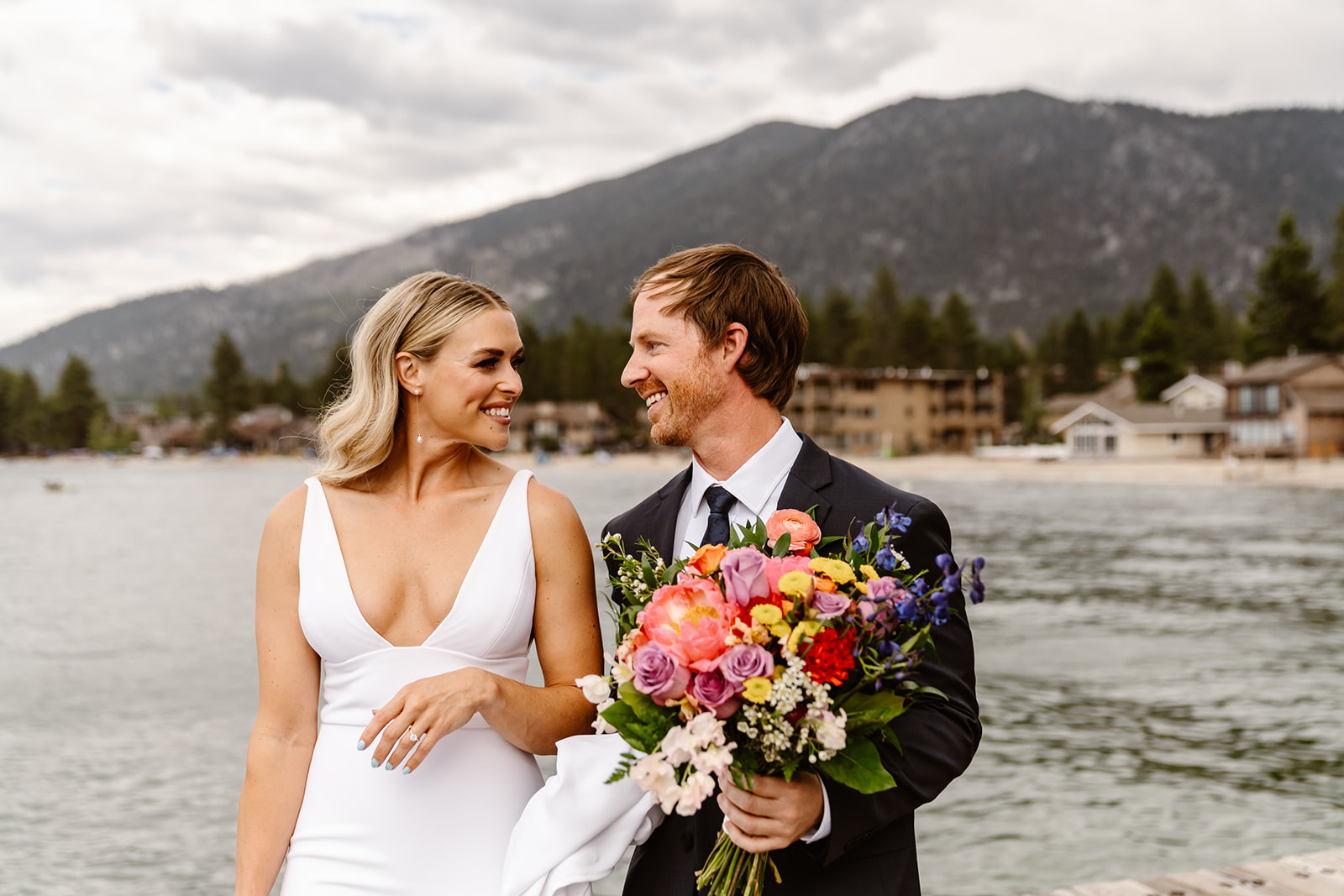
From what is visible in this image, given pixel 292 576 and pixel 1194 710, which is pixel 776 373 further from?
pixel 1194 710

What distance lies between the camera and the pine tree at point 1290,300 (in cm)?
8000

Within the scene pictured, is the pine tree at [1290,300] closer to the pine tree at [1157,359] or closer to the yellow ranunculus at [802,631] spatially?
the pine tree at [1157,359]

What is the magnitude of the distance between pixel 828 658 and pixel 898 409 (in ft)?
342

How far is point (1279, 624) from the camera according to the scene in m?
21.0

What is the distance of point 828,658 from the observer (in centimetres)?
205

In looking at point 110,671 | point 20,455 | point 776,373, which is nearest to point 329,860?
point 776,373

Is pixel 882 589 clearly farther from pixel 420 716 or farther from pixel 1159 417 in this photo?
pixel 1159 417

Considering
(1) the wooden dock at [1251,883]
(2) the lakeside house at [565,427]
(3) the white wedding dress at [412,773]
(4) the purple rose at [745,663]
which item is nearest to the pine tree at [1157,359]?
(2) the lakeside house at [565,427]

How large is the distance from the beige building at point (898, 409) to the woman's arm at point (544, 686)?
90990 mm

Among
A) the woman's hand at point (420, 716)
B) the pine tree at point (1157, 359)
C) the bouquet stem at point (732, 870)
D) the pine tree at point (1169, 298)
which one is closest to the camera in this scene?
the bouquet stem at point (732, 870)

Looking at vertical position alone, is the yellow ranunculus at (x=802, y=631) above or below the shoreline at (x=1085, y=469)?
above

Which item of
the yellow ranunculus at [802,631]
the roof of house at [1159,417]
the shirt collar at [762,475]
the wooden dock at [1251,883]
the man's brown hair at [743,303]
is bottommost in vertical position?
the wooden dock at [1251,883]

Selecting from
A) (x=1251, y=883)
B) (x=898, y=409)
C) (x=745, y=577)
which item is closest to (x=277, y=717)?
(x=745, y=577)

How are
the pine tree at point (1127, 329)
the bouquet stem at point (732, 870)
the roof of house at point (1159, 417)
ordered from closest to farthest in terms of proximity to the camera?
1. the bouquet stem at point (732, 870)
2. the roof of house at point (1159, 417)
3. the pine tree at point (1127, 329)
